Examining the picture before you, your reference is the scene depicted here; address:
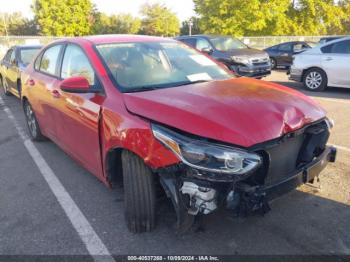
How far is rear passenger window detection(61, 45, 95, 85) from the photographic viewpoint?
360 centimetres

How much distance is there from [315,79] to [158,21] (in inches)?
2447

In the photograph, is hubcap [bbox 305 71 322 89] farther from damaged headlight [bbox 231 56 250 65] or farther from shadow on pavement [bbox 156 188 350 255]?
shadow on pavement [bbox 156 188 350 255]

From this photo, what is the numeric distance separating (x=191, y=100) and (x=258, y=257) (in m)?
1.35

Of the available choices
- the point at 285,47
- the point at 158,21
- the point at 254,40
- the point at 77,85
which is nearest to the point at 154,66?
the point at 77,85

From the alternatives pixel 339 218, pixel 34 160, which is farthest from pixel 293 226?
pixel 34 160

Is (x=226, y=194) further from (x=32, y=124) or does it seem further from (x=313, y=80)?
(x=313, y=80)

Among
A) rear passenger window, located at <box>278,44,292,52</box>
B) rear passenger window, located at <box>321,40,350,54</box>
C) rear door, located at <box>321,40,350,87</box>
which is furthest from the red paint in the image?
rear passenger window, located at <box>278,44,292,52</box>

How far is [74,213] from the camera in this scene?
3.52m

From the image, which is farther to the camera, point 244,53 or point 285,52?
point 285,52

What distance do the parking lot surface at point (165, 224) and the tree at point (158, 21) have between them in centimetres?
6646

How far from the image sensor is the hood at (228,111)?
256 centimetres

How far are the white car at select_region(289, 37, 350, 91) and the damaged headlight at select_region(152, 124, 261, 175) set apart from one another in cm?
785

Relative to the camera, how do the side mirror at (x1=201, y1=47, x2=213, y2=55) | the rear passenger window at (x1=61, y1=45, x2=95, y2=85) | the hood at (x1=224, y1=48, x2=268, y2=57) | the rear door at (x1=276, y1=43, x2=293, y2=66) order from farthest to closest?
the rear door at (x1=276, y1=43, x2=293, y2=66) < the side mirror at (x1=201, y1=47, x2=213, y2=55) < the hood at (x1=224, y1=48, x2=268, y2=57) < the rear passenger window at (x1=61, y1=45, x2=95, y2=85)

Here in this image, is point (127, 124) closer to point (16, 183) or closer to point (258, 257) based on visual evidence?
point (258, 257)
